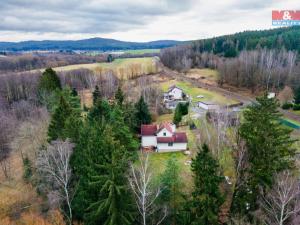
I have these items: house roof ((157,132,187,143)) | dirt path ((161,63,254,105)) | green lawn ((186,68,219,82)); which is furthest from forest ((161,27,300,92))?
house roof ((157,132,187,143))

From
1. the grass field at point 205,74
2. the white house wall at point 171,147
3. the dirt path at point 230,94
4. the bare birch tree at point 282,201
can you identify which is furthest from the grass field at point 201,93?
the bare birch tree at point 282,201

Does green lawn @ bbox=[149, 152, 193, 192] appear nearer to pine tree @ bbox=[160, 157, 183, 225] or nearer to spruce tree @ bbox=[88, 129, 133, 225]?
pine tree @ bbox=[160, 157, 183, 225]

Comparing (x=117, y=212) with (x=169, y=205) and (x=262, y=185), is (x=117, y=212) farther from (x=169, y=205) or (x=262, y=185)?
(x=262, y=185)

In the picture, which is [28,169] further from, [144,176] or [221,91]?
[221,91]

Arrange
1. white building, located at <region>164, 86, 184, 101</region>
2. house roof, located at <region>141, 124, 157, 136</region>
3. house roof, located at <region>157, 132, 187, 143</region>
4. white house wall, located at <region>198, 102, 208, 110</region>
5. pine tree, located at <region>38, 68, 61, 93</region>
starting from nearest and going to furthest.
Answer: house roof, located at <region>157, 132, 187, 143</region>
house roof, located at <region>141, 124, 157, 136</region>
pine tree, located at <region>38, 68, 61, 93</region>
white house wall, located at <region>198, 102, 208, 110</region>
white building, located at <region>164, 86, 184, 101</region>

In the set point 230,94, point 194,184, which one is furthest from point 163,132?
point 230,94

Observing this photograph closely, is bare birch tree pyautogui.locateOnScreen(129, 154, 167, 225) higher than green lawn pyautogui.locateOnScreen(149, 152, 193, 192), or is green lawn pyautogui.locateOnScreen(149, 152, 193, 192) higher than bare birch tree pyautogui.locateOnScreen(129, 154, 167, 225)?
bare birch tree pyautogui.locateOnScreen(129, 154, 167, 225)

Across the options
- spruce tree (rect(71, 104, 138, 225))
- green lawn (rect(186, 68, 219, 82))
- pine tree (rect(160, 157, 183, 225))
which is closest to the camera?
spruce tree (rect(71, 104, 138, 225))
